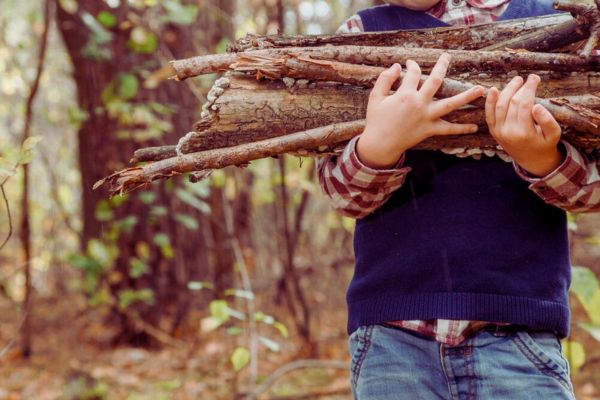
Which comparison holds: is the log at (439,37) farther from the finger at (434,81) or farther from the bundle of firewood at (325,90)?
the finger at (434,81)

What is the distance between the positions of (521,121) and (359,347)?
69 centimetres

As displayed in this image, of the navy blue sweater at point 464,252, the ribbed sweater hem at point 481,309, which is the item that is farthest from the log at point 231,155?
the ribbed sweater hem at point 481,309

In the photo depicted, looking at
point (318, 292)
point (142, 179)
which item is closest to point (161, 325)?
point (318, 292)

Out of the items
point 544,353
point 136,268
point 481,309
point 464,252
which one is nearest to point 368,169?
point 464,252

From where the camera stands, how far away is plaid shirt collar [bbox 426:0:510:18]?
1.73 metres

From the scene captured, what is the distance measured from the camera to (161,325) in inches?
166

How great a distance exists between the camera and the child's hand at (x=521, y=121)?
4.35 ft

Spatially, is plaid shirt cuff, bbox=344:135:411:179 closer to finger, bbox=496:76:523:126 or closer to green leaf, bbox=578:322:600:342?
finger, bbox=496:76:523:126

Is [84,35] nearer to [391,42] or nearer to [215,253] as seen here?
[215,253]

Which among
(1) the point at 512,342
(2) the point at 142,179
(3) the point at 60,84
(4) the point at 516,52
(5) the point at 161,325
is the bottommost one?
(5) the point at 161,325

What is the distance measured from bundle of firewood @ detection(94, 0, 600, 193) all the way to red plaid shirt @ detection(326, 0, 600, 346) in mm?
51

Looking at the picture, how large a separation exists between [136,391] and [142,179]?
8.28ft

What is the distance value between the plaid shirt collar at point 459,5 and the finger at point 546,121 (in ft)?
1.74

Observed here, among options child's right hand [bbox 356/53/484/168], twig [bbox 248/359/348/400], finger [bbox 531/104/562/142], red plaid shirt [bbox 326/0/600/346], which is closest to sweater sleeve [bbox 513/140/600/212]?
red plaid shirt [bbox 326/0/600/346]
